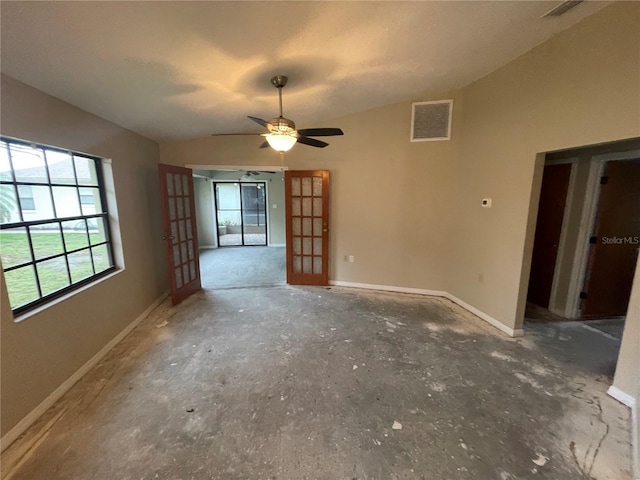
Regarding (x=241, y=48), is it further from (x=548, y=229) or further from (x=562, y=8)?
(x=548, y=229)

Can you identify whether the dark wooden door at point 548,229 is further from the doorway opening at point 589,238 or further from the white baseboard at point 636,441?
the white baseboard at point 636,441

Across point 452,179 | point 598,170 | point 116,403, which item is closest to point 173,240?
point 116,403

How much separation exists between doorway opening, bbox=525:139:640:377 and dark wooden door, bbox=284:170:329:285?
2.99 m

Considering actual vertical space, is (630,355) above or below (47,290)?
below

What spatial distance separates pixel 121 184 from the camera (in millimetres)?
3041

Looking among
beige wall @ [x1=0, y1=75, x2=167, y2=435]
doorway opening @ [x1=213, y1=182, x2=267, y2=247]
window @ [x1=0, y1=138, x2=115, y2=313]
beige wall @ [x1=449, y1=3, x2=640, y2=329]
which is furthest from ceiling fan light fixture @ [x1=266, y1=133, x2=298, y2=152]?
doorway opening @ [x1=213, y1=182, x2=267, y2=247]

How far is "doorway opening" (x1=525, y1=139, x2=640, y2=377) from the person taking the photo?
307 centimetres

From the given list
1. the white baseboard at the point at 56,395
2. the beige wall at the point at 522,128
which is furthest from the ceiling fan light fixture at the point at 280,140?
the white baseboard at the point at 56,395

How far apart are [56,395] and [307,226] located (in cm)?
342

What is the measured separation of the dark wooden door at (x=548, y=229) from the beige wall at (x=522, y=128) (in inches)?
38.4

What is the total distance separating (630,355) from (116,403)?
3.94 m

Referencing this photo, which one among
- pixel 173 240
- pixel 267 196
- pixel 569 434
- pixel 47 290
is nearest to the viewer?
pixel 569 434

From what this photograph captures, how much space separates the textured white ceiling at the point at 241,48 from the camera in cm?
153

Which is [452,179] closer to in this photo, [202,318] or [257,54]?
[257,54]
